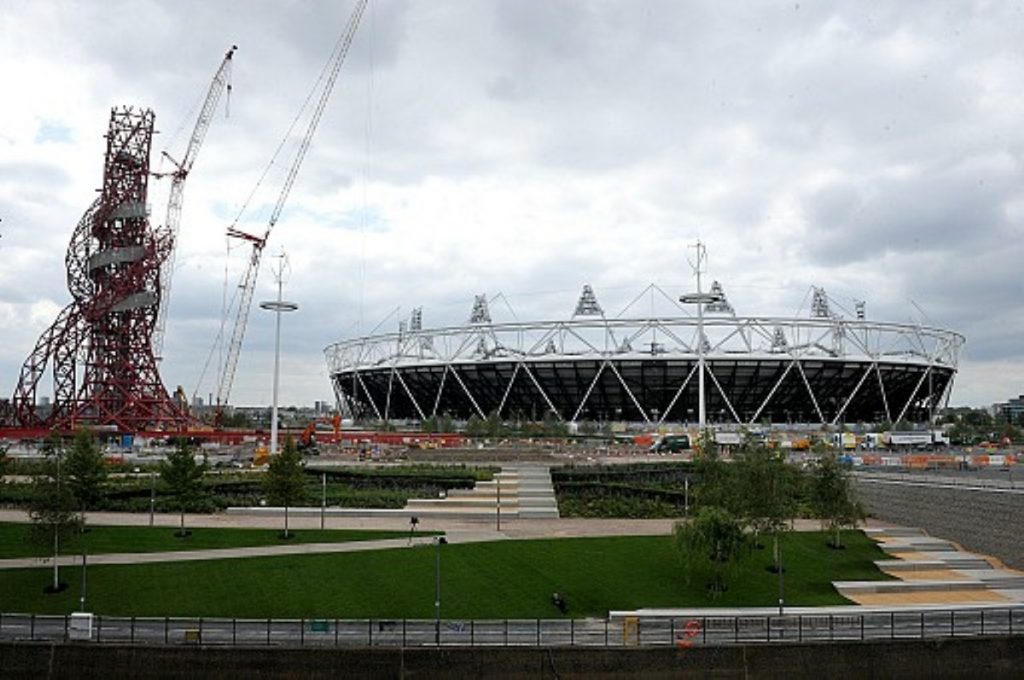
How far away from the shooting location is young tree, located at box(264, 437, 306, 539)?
35188mm

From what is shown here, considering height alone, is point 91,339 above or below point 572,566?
above

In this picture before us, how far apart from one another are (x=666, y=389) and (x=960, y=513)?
6096 centimetres

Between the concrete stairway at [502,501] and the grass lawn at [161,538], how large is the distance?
5183 millimetres

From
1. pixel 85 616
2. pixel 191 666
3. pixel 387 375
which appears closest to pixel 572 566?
pixel 191 666

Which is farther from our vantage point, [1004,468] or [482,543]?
[1004,468]

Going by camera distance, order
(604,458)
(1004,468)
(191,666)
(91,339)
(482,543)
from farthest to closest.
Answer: (91,339) < (604,458) < (1004,468) < (482,543) < (191,666)

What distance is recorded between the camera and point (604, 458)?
186 feet

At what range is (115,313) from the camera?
7481 cm

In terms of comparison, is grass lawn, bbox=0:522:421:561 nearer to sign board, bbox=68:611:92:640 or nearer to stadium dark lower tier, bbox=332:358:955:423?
sign board, bbox=68:611:92:640

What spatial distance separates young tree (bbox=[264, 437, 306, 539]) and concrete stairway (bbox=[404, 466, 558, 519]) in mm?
5072

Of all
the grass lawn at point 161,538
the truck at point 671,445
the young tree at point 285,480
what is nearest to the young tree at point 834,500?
the grass lawn at point 161,538

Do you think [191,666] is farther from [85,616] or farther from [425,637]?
[425,637]

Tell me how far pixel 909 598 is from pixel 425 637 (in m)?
15.8

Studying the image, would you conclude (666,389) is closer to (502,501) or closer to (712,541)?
(502,501)
